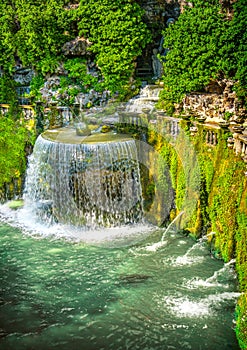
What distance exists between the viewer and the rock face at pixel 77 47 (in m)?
18.0

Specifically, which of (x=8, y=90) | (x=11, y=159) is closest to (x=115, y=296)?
(x=11, y=159)

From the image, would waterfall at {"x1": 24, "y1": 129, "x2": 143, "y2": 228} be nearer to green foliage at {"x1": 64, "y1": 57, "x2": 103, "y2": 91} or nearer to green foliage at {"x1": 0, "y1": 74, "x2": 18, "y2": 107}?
green foliage at {"x1": 64, "y1": 57, "x2": 103, "y2": 91}

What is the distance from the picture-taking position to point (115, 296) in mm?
9203

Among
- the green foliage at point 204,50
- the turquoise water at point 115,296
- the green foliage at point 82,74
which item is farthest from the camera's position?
the green foliage at point 82,74

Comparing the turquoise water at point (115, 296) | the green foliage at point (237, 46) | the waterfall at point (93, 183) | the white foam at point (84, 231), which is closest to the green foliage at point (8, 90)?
the waterfall at point (93, 183)

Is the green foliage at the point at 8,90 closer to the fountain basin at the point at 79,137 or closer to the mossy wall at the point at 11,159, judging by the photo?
the mossy wall at the point at 11,159

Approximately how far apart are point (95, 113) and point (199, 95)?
4.69 meters

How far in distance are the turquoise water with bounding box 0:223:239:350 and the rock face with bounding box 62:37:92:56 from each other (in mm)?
9560

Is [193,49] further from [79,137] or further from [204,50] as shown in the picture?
[79,137]

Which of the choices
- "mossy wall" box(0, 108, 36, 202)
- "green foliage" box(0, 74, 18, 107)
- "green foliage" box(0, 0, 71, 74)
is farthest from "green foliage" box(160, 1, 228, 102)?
"green foliage" box(0, 74, 18, 107)

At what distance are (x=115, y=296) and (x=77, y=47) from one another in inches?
487

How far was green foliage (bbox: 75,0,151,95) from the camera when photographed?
1733 centimetres

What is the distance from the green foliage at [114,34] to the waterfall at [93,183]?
5.49 metres

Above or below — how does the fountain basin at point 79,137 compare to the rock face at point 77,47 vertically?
below
